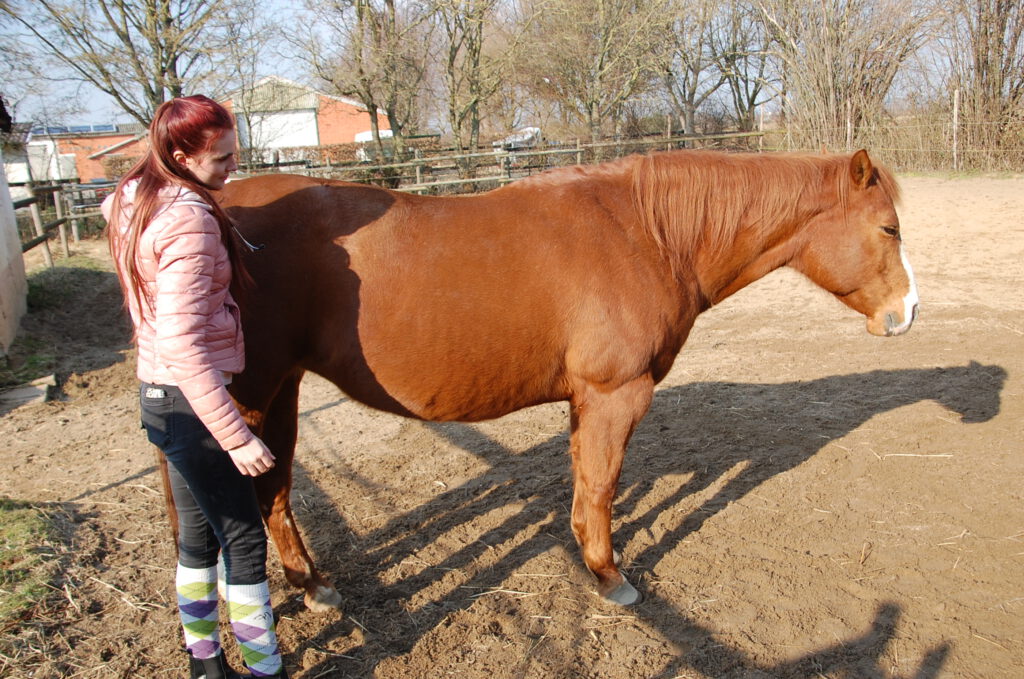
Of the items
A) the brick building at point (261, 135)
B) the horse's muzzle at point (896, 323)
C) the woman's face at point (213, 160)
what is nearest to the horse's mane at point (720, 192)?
the horse's muzzle at point (896, 323)

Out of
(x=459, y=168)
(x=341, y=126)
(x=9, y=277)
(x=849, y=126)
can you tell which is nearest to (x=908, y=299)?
(x=9, y=277)

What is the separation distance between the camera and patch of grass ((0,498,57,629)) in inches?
107

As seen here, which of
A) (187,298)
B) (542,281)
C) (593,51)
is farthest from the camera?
(593,51)

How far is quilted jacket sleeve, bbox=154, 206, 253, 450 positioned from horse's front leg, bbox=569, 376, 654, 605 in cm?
150

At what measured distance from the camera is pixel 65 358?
271 inches

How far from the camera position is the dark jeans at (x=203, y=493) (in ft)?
6.32

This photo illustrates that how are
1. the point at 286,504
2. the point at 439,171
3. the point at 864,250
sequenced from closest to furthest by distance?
1. the point at 286,504
2. the point at 864,250
3. the point at 439,171

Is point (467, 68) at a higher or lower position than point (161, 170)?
higher

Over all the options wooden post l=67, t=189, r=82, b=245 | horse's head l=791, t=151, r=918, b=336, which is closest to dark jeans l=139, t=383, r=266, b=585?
horse's head l=791, t=151, r=918, b=336

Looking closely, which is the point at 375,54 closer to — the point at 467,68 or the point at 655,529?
the point at 467,68

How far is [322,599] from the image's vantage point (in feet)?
9.53

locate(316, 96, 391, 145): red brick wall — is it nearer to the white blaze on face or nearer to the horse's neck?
the horse's neck

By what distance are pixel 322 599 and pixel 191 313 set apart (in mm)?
1642

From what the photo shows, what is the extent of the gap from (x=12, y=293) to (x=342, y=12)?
15.2 metres
